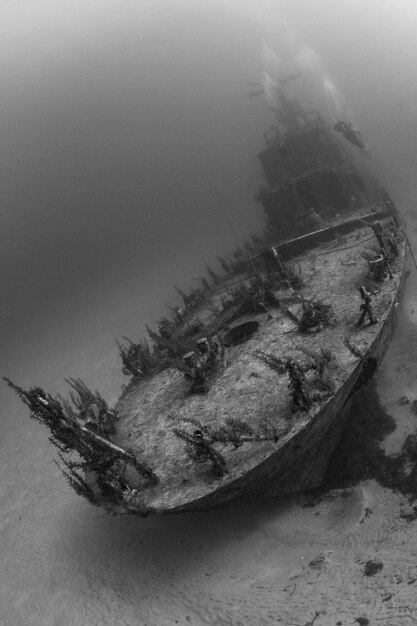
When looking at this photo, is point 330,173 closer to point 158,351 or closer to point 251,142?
point 158,351

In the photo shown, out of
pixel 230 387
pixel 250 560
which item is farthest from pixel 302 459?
pixel 230 387

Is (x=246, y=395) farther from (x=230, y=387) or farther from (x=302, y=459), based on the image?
(x=302, y=459)

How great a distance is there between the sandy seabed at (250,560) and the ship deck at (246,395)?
181cm

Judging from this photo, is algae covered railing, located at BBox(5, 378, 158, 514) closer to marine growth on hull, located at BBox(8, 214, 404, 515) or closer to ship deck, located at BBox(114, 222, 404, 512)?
marine growth on hull, located at BBox(8, 214, 404, 515)

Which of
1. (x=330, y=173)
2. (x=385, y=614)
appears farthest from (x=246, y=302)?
(x=330, y=173)

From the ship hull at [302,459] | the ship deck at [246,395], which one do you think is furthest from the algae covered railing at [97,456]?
the ship hull at [302,459]

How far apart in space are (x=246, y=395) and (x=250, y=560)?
3331 mm

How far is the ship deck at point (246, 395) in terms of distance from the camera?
775 centimetres

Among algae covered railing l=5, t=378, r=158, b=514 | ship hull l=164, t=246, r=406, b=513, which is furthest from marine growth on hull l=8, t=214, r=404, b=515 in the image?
ship hull l=164, t=246, r=406, b=513

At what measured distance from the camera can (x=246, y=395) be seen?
31.5ft

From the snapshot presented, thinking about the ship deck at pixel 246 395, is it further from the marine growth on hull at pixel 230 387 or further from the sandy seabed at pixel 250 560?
the sandy seabed at pixel 250 560

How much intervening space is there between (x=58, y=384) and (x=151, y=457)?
1883 cm

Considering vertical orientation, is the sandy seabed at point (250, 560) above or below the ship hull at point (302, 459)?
below

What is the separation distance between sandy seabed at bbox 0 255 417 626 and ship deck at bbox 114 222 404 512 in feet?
5.93
